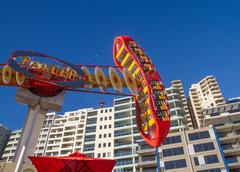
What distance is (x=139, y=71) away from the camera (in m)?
29.8

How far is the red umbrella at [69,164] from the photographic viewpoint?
11445 millimetres

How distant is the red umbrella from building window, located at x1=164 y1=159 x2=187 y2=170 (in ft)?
119

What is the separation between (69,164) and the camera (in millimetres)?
11695

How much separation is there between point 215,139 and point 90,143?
121 feet

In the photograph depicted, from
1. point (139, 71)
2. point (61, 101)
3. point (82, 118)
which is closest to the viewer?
point (61, 101)

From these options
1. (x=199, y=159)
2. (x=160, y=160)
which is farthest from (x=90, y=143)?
(x=199, y=159)

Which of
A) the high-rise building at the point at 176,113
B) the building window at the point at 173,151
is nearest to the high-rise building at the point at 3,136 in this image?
the high-rise building at the point at 176,113

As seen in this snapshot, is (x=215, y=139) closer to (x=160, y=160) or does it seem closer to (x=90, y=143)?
(x=160, y=160)

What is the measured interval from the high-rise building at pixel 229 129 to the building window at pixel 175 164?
802 cm

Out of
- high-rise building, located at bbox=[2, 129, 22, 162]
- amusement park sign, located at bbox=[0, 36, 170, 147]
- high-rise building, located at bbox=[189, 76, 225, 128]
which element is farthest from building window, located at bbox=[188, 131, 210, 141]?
high-rise building, located at bbox=[2, 129, 22, 162]

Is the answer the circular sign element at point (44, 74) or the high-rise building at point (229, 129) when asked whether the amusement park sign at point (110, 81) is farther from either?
the high-rise building at point (229, 129)

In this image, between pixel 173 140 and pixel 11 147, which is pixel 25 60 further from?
pixel 11 147

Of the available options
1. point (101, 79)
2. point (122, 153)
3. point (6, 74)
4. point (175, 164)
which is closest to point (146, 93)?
point (101, 79)

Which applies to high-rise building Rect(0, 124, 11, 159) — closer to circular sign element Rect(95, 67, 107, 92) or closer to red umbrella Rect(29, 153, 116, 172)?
circular sign element Rect(95, 67, 107, 92)
